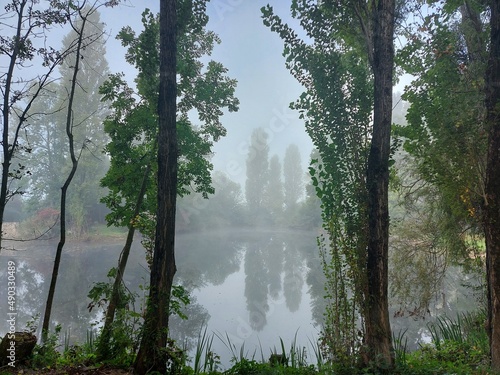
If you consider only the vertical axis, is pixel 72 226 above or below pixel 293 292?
above

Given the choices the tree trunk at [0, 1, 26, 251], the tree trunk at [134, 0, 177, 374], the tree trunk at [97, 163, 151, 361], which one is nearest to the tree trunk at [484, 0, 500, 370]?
the tree trunk at [134, 0, 177, 374]

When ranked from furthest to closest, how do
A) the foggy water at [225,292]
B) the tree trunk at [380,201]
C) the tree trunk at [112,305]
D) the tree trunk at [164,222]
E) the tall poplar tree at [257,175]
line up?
the tall poplar tree at [257,175] < the foggy water at [225,292] < the tree trunk at [112,305] < the tree trunk at [380,201] < the tree trunk at [164,222]

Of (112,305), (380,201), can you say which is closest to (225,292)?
(112,305)

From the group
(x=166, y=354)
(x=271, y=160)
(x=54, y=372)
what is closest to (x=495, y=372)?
(x=166, y=354)

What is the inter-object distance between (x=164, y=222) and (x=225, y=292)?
1104 centimetres

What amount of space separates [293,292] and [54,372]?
37.8 feet

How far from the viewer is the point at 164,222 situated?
3.86 m

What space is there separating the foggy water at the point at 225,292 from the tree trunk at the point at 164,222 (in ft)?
1.87

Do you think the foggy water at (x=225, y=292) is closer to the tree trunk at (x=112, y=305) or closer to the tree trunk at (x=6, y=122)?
the tree trunk at (x=112, y=305)

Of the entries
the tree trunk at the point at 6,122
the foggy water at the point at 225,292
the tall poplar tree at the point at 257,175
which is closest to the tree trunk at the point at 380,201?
the foggy water at the point at 225,292

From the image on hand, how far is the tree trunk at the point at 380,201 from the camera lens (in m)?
3.91

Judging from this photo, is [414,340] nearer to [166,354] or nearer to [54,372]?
[166,354]

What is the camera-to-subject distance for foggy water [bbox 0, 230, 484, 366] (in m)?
8.99

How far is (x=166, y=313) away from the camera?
3703 millimetres
